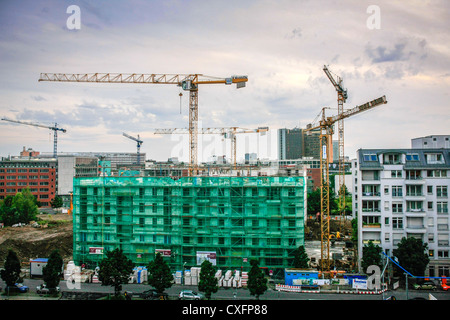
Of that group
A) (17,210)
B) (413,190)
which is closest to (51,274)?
(413,190)

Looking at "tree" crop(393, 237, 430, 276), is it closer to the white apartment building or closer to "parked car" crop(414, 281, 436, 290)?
"parked car" crop(414, 281, 436, 290)

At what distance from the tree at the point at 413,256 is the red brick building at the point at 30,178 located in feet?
108

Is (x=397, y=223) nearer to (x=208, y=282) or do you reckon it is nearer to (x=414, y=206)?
(x=414, y=206)

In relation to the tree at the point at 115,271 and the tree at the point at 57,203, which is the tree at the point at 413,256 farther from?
the tree at the point at 57,203

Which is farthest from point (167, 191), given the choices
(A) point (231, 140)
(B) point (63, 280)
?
(A) point (231, 140)

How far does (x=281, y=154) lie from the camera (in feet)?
240

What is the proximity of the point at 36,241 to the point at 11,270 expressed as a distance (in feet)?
26.9

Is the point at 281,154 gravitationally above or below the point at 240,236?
above

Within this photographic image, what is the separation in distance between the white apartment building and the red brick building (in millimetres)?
31284

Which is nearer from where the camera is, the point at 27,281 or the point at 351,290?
the point at 351,290

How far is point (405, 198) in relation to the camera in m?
14.5

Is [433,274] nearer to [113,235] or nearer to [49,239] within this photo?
[113,235]

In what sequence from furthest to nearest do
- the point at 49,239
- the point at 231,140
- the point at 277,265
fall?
the point at 231,140, the point at 49,239, the point at 277,265

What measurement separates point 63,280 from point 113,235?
2.47 meters
